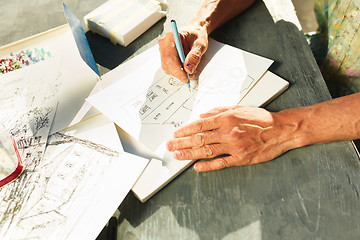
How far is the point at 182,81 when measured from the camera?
0.75 m

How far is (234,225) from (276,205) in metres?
0.09

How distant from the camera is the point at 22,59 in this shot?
33.0 inches

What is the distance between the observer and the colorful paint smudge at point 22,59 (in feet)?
2.72

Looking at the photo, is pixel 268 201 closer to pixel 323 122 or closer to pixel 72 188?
pixel 323 122

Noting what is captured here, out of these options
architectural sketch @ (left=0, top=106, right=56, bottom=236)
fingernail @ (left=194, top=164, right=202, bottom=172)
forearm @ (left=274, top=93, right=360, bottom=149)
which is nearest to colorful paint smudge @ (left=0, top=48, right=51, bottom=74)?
architectural sketch @ (left=0, top=106, right=56, bottom=236)

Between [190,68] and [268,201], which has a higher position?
[190,68]

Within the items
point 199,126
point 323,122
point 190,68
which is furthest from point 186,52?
point 323,122

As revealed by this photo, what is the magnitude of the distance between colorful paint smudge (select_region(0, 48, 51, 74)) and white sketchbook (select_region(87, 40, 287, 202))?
23 centimetres

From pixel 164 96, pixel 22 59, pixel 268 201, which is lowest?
pixel 268 201

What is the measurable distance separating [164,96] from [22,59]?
0.46 m

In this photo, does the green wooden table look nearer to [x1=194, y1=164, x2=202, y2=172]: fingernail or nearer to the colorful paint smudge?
[x1=194, y1=164, x2=202, y2=172]: fingernail

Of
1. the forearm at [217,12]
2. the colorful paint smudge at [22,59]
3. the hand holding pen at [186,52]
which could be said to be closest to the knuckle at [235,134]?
the hand holding pen at [186,52]

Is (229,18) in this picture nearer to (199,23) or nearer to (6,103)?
(199,23)

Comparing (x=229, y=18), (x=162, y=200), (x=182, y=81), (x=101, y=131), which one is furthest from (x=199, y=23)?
(x=162, y=200)
